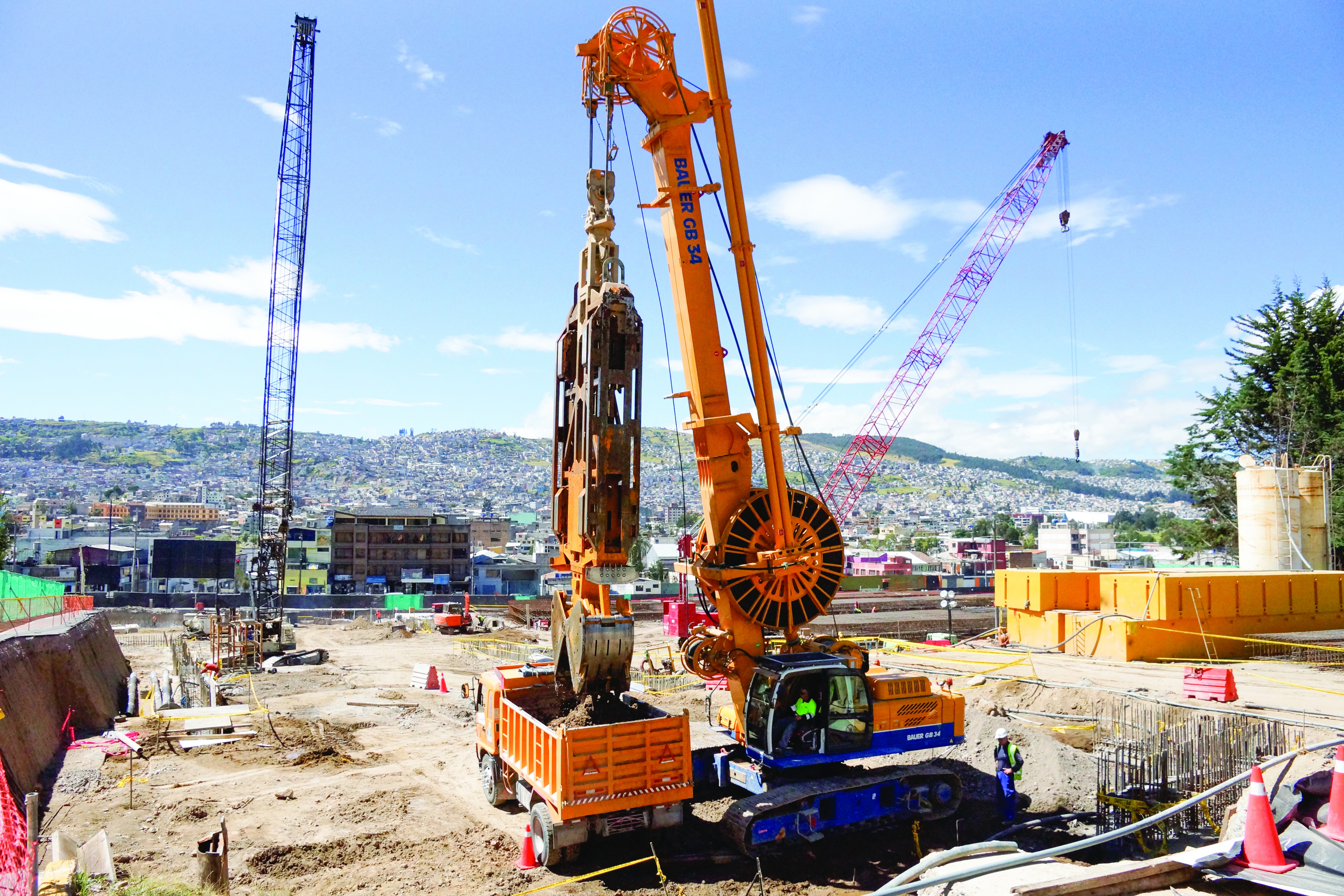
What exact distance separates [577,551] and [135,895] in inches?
246

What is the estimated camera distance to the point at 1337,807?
5293 millimetres

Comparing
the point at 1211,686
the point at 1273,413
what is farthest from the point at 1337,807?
the point at 1273,413

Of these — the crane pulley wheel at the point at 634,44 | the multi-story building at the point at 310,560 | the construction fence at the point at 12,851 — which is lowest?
the multi-story building at the point at 310,560

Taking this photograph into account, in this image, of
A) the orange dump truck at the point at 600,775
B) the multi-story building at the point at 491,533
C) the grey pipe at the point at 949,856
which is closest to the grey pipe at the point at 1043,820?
the orange dump truck at the point at 600,775

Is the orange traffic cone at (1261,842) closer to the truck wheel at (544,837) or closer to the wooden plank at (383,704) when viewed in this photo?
→ the truck wheel at (544,837)

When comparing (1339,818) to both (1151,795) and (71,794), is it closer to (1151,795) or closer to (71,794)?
(1151,795)

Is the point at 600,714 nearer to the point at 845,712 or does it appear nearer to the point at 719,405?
the point at 845,712

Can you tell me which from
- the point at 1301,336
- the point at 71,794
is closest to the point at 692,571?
the point at 71,794

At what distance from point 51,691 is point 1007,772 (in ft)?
67.0

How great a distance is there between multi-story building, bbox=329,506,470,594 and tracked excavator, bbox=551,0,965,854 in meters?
84.3

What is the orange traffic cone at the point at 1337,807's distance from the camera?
5.23 meters

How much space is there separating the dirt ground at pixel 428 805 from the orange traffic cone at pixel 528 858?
0.17 meters

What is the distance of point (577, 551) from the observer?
12.0 meters

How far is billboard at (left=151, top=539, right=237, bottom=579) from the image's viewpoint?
3123 inches
